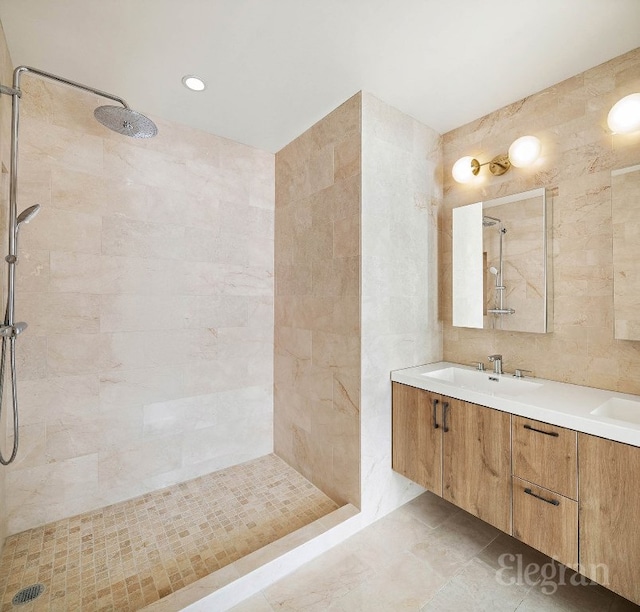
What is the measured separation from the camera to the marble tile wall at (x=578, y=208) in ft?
5.34

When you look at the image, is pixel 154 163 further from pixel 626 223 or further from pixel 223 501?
pixel 626 223

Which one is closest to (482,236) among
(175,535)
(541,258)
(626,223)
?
(541,258)

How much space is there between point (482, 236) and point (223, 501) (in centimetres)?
242

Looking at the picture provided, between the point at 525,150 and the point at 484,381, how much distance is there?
138 cm

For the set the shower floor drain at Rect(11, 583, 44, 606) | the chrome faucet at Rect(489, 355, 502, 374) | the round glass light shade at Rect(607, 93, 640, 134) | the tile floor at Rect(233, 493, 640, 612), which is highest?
the round glass light shade at Rect(607, 93, 640, 134)

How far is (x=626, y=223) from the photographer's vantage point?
1564 millimetres

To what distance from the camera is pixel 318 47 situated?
161 cm

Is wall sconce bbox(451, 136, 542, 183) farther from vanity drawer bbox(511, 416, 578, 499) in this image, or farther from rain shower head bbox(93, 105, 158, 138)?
rain shower head bbox(93, 105, 158, 138)

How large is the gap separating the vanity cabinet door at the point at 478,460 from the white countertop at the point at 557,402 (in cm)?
6

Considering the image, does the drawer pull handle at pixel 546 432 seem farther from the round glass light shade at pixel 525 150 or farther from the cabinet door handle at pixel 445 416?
the round glass light shade at pixel 525 150

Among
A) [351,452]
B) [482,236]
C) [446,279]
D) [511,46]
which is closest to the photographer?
[511,46]

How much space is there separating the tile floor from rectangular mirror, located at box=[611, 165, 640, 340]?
1238 millimetres

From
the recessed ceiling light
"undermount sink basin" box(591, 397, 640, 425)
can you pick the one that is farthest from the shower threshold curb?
the recessed ceiling light

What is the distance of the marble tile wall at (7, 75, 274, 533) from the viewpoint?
1850 millimetres
